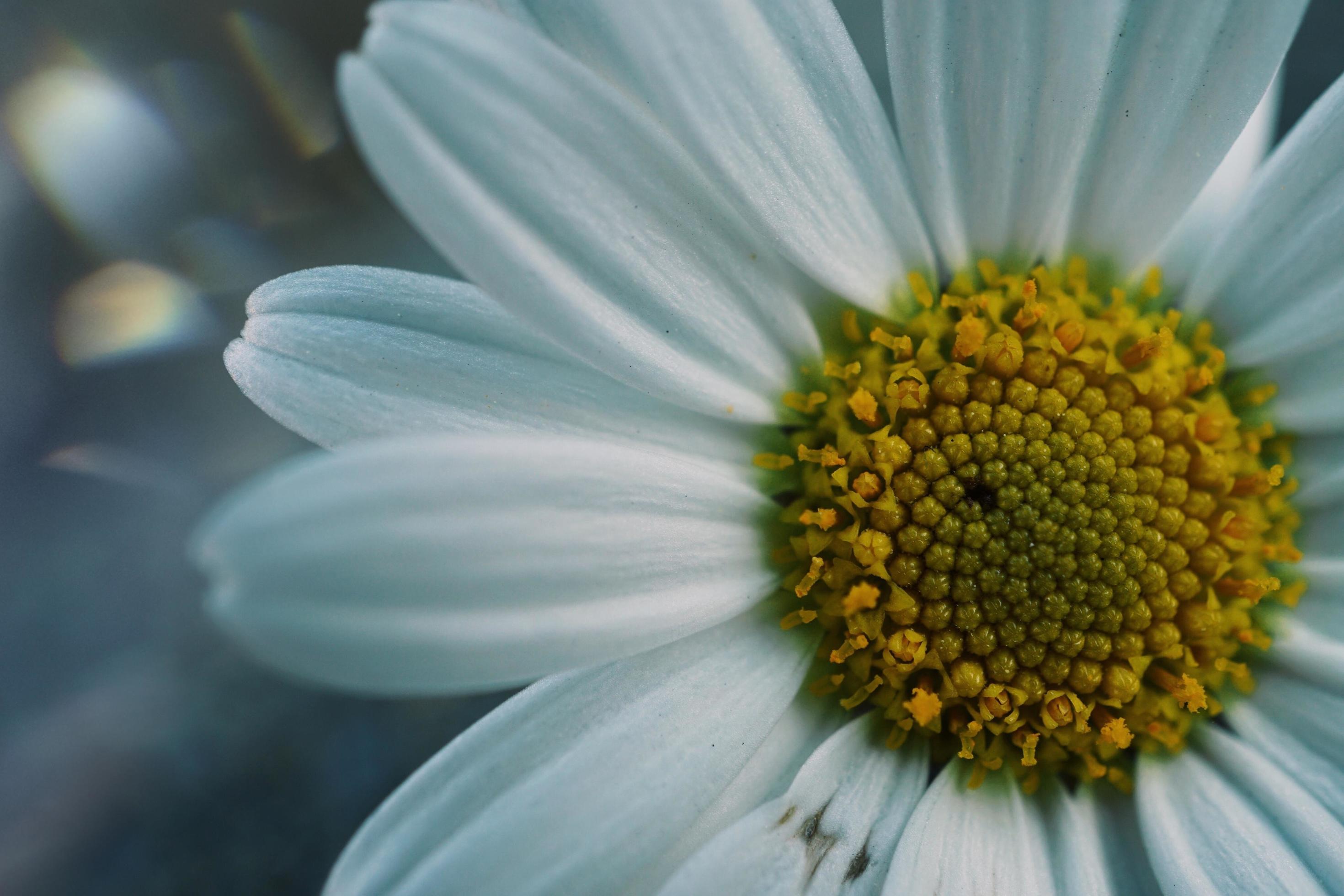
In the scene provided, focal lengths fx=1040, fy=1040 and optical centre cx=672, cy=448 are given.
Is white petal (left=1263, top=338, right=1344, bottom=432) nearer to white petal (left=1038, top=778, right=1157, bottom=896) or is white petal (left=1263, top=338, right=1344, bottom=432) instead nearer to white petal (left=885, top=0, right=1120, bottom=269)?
white petal (left=885, top=0, right=1120, bottom=269)

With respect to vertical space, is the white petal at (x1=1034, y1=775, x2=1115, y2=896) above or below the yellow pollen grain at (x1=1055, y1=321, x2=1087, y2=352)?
below

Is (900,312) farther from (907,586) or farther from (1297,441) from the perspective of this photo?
(1297,441)

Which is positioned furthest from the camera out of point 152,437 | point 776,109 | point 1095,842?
point 152,437

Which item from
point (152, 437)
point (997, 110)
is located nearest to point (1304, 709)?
point (997, 110)

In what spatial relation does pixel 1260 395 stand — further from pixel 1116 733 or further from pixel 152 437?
pixel 152 437

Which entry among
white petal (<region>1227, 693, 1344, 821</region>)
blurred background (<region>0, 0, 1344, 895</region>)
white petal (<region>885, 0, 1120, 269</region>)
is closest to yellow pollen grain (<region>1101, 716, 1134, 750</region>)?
white petal (<region>1227, 693, 1344, 821</region>)
